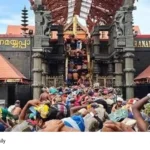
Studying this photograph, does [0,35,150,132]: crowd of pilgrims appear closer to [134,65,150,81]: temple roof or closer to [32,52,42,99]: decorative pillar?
[32,52,42,99]: decorative pillar

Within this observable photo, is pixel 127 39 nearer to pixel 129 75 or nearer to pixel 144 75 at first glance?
pixel 129 75

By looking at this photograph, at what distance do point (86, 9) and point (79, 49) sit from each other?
5.13 meters

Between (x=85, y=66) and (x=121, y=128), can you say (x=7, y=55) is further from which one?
(x=121, y=128)

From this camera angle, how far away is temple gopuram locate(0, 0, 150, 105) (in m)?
22.3

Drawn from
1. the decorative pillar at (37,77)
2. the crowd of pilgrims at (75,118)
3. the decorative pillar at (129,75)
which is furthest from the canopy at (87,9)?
the crowd of pilgrims at (75,118)

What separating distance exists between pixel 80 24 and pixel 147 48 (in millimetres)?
6969

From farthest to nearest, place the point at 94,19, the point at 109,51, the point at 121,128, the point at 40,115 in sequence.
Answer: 1. the point at 94,19
2. the point at 109,51
3. the point at 40,115
4. the point at 121,128

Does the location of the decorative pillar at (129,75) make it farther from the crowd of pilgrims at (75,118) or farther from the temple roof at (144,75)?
the crowd of pilgrims at (75,118)

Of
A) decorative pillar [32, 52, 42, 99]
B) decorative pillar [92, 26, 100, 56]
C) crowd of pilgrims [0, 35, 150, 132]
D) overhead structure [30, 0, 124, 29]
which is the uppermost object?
overhead structure [30, 0, 124, 29]

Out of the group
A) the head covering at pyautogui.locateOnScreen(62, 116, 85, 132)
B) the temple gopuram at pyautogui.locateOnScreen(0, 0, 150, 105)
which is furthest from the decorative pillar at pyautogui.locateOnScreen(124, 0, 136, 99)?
the head covering at pyautogui.locateOnScreen(62, 116, 85, 132)

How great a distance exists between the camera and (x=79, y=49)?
2944cm
